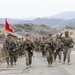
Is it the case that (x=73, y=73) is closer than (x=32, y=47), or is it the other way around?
(x=73, y=73)

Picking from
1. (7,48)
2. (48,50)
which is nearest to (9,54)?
(7,48)

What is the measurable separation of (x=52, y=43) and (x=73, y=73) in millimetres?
5313

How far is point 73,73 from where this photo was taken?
62.3 ft

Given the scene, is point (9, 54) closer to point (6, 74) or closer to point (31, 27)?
point (6, 74)

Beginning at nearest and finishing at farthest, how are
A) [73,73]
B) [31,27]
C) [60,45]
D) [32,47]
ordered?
[73,73], [32,47], [60,45], [31,27]

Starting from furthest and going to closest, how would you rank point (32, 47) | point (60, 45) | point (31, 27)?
point (31, 27) → point (60, 45) → point (32, 47)

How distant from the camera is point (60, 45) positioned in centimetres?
2819

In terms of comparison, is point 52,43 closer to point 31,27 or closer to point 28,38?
point 28,38

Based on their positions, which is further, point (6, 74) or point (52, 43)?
point (52, 43)

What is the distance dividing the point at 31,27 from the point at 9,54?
132190 millimetres

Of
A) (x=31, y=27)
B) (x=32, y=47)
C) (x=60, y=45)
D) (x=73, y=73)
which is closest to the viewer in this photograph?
(x=73, y=73)

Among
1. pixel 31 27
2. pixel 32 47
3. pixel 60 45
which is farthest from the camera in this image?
pixel 31 27

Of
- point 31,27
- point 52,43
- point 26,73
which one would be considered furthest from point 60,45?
point 31,27

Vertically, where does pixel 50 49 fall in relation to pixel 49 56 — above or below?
above
